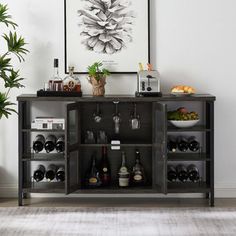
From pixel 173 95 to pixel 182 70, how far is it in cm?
31

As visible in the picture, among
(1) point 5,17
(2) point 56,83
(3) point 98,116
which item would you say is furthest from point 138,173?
(1) point 5,17

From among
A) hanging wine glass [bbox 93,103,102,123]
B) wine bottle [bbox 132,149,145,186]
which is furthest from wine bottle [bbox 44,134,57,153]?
wine bottle [bbox 132,149,145,186]

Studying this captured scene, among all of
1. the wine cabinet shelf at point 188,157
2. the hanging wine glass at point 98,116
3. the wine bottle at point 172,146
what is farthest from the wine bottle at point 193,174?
the hanging wine glass at point 98,116

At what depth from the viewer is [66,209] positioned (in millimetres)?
5316

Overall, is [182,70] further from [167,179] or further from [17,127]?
[17,127]

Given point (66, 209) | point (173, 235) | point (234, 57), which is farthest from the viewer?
point (234, 57)

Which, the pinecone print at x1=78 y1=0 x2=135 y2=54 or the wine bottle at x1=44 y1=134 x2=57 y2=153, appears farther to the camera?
the pinecone print at x1=78 y1=0 x2=135 y2=54

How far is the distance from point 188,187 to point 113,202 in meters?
0.67

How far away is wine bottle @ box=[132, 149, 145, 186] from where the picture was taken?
5.62 metres

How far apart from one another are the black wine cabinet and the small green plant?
0.23m

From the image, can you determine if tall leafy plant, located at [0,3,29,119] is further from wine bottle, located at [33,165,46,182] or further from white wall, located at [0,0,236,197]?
wine bottle, located at [33,165,46,182]

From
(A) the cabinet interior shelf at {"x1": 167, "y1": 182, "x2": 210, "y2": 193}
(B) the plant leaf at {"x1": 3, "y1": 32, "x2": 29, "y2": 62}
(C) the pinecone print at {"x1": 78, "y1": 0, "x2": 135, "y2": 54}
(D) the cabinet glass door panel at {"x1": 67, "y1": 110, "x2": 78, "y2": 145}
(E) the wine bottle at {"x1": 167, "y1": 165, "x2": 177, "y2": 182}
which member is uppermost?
(C) the pinecone print at {"x1": 78, "y1": 0, "x2": 135, "y2": 54}

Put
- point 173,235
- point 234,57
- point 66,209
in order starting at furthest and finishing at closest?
point 234,57 < point 66,209 < point 173,235

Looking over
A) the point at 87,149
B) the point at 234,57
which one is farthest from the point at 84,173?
the point at 234,57
